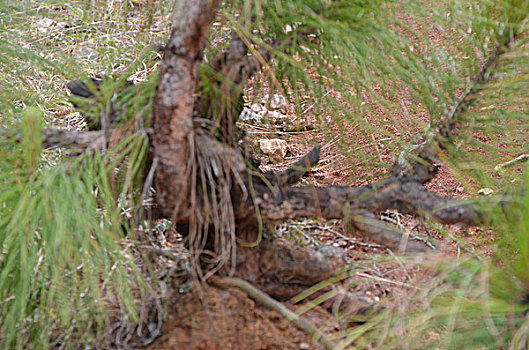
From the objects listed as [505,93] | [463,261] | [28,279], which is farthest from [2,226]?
[505,93]

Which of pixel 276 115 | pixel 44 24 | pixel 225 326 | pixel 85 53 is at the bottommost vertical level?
pixel 225 326

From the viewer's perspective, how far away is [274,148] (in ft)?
6.14

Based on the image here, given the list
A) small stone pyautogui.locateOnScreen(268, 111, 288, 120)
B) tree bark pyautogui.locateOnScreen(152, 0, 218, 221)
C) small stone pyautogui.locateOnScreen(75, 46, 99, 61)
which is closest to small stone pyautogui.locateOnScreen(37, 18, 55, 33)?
small stone pyautogui.locateOnScreen(75, 46, 99, 61)

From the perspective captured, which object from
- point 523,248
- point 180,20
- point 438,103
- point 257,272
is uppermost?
point 180,20

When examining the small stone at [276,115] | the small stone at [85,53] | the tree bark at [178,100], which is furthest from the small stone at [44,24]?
the tree bark at [178,100]

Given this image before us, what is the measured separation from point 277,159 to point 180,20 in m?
1.09

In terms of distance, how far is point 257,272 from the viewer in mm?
959

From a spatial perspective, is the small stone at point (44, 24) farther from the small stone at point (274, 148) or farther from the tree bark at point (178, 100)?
the tree bark at point (178, 100)

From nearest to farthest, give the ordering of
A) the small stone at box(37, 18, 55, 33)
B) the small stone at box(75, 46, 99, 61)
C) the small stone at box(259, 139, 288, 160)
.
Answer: the small stone at box(259, 139, 288, 160) < the small stone at box(75, 46, 99, 61) < the small stone at box(37, 18, 55, 33)

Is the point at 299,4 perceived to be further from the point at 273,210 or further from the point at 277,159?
the point at 277,159

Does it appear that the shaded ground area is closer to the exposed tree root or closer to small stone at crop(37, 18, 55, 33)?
the exposed tree root

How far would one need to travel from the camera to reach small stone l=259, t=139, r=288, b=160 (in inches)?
72.9

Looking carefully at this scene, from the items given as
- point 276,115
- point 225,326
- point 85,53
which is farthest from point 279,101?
point 85,53

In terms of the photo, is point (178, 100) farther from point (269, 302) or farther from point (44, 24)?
point (44, 24)
